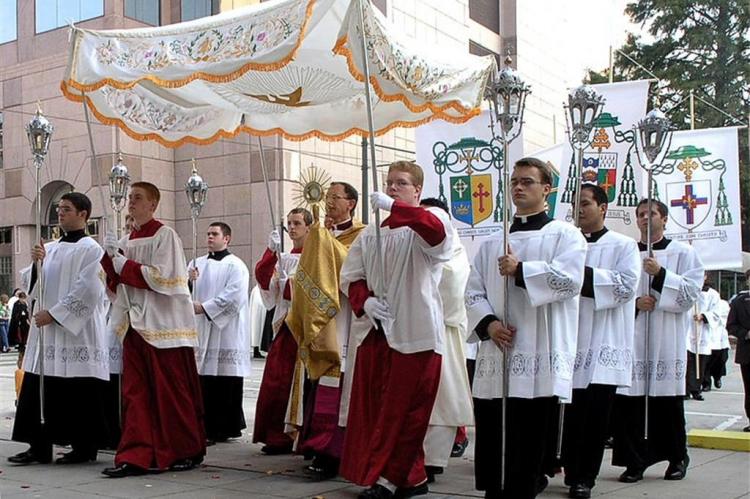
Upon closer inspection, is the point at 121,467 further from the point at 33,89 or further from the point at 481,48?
the point at 481,48

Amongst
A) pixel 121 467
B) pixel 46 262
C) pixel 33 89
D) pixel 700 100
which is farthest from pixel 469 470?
pixel 700 100

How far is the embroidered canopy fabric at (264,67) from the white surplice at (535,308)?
5.32 feet

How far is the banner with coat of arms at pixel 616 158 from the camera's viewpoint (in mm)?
9602

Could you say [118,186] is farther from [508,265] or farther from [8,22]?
[8,22]

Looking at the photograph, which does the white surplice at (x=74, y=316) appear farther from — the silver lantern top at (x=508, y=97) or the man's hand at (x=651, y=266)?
A: the man's hand at (x=651, y=266)

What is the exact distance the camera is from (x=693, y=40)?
3406 cm

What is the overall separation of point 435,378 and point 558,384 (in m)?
0.90

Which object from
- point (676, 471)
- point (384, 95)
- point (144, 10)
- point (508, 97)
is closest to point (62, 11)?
point (144, 10)

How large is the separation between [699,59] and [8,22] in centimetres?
2333

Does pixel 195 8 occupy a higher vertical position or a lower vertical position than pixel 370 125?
higher

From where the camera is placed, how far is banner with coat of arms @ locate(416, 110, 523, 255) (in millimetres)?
10305

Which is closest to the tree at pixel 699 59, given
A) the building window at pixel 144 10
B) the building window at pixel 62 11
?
the building window at pixel 144 10

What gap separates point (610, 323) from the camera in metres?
6.39

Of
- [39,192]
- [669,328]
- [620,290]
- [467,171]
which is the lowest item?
[669,328]
